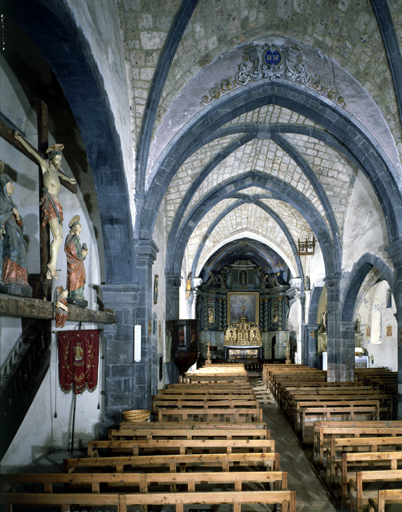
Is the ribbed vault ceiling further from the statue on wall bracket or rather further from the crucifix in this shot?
the statue on wall bracket

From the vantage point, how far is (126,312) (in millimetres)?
9430

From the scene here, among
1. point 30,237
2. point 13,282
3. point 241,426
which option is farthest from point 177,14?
point 241,426

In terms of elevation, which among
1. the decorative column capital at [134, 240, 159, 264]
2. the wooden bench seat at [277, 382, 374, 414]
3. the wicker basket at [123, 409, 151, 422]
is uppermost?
the decorative column capital at [134, 240, 159, 264]

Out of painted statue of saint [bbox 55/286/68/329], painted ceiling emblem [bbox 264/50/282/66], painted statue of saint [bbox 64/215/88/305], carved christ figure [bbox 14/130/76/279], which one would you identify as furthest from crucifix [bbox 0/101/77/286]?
painted ceiling emblem [bbox 264/50/282/66]

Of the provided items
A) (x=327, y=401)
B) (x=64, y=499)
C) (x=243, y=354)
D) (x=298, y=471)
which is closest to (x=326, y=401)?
(x=327, y=401)

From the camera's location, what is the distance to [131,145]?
940cm

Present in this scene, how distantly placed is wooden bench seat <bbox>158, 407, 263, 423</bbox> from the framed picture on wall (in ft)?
66.8

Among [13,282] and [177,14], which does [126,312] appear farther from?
[177,14]

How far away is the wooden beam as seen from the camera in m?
4.66

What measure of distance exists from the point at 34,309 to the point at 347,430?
538 cm

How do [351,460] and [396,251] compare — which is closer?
[351,460]

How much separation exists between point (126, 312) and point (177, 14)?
611 centimetres

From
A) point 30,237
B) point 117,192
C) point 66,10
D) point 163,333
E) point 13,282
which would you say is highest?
point 66,10

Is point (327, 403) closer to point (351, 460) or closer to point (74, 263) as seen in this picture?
point (351, 460)
